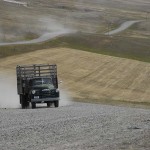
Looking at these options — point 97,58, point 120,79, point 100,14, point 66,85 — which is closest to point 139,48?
point 97,58

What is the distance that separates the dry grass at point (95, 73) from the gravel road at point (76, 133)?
29.1 meters

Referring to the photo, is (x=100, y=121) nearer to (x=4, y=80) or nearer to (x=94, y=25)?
(x=4, y=80)

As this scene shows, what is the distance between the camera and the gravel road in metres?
16.4

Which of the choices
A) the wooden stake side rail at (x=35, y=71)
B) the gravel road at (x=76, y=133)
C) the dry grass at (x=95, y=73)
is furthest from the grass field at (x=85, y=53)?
the gravel road at (x=76, y=133)

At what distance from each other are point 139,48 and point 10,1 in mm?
93871

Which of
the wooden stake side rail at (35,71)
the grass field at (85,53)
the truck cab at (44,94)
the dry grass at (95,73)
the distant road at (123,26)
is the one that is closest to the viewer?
the truck cab at (44,94)

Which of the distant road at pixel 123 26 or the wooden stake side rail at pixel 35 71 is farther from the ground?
the wooden stake side rail at pixel 35 71

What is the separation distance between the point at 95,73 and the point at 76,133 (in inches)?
2222

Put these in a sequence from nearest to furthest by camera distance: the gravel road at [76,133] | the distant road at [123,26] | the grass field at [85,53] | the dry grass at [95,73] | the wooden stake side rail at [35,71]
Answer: the gravel road at [76,133] < the wooden stake side rail at [35,71] < the dry grass at [95,73] < the grass field at [85,53] < the distant road at [123,26]

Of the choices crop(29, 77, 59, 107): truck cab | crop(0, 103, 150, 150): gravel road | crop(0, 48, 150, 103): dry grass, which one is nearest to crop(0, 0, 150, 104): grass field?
crop(0, 48, 150, 103): dry grass

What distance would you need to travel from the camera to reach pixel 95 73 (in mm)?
75500

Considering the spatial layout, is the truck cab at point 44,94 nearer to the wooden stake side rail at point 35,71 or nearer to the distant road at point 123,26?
the wooden stake side rail at point 35,71

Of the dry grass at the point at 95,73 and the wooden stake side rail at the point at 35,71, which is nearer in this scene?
the wooden stake side rail at the point at 35,71

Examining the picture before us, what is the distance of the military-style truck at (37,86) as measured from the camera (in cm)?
A: 3722
